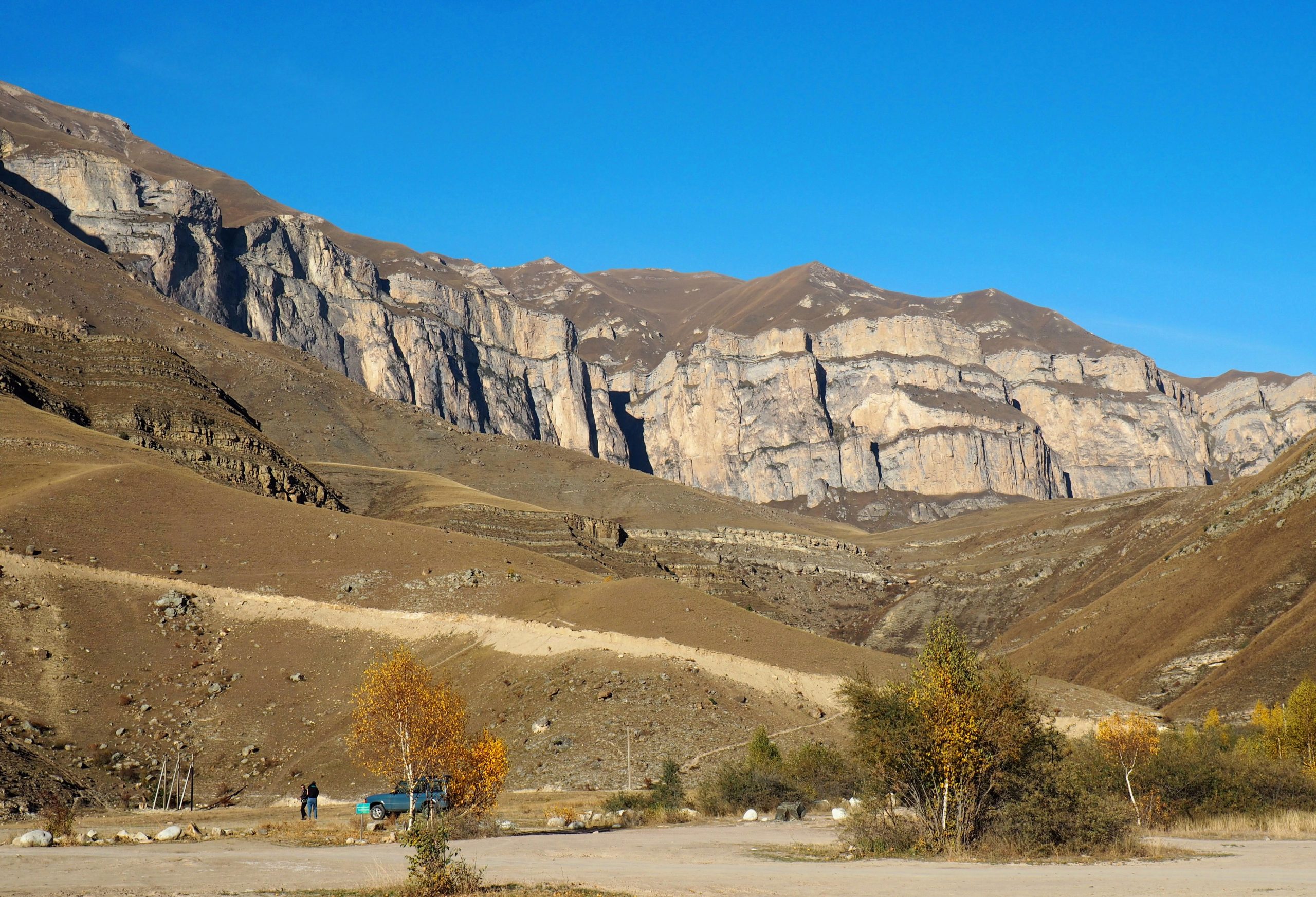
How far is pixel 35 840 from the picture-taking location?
26.5m

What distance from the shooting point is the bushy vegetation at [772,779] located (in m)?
38.4

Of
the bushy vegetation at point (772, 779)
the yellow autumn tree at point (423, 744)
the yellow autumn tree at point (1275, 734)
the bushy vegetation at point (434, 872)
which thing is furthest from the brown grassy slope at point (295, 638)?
the bushy vegetation at point (434, 872)

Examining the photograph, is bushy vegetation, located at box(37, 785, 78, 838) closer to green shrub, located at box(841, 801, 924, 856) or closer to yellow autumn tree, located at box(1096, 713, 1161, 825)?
green shrub, located at box(841, 801, 924, 856)

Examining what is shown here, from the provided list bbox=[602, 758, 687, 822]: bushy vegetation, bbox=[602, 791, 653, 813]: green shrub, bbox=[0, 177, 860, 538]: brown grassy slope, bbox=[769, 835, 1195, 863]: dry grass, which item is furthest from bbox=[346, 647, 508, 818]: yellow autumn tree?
bbox=[0, 177, 860, 538]: brown grassy slope

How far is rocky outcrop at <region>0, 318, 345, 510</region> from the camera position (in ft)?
293

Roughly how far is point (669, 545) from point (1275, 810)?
367ft

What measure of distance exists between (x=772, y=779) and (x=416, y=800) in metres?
12.4

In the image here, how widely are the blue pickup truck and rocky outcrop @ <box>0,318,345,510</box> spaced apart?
57727 millimetres

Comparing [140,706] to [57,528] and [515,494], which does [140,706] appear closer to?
[57,528]

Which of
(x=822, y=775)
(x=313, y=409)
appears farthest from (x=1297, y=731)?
(x=313, y=409)

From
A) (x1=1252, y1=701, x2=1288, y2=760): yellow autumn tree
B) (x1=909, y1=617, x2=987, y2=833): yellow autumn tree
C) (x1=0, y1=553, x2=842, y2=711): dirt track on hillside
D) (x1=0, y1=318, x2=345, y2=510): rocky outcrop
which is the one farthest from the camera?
(x1=0, y1=318, x2=345, y2=510): rocky outcrop

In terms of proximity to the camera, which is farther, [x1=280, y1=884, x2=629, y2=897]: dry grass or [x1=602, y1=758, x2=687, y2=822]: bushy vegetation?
[x1=602, y1=758, x2=687, y2=822]: bushy vegetation

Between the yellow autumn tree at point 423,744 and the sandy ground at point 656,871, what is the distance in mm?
3124

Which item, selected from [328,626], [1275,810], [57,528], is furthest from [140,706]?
[1275,810]
